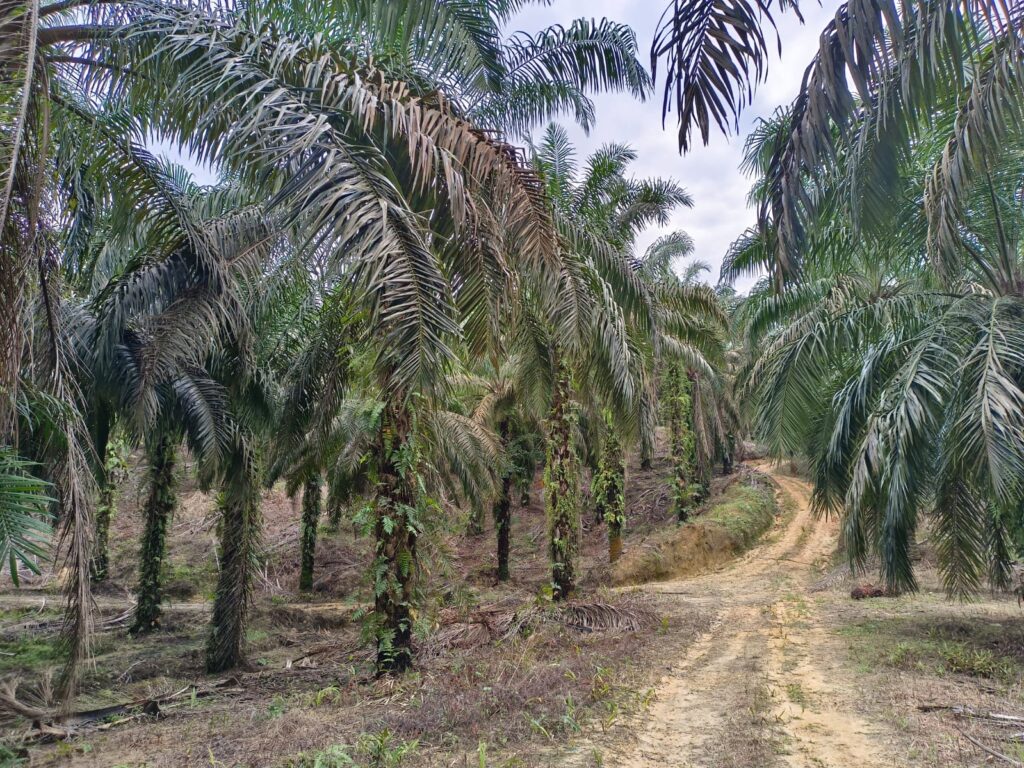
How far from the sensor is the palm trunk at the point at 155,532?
12.8 m

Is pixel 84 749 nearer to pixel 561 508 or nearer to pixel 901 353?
pixel 561 508

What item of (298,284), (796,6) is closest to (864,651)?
(796,6)

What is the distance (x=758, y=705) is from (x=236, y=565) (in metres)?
7.29

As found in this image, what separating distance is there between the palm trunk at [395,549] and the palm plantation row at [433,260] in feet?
0.10

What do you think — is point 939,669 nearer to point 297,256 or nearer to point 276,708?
point 276,708

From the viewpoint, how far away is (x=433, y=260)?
5293 millimetres

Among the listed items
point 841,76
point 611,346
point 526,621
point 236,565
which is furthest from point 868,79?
point 236,565

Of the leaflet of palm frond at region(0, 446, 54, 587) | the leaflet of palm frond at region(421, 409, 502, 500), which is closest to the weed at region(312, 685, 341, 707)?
the leaflet of palm frond at region(0, 446, 54, 587)

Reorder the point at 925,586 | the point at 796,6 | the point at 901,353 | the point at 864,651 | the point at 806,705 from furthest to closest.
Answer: the point at 925,586, the point at 901,353, the point at 864,651, the point at 806,705, the point at 796,6

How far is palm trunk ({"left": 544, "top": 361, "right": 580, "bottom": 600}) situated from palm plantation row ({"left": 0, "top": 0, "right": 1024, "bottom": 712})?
0.06 m

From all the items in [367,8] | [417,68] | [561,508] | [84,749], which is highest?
[417,68]

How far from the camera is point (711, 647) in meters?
8.70

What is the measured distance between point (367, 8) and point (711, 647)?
26.6 feet

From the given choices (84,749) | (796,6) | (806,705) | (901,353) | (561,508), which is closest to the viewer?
(796,6)
